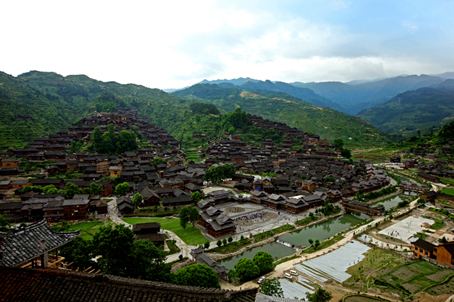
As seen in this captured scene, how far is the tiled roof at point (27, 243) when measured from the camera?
775 cm

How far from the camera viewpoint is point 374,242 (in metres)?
29.7

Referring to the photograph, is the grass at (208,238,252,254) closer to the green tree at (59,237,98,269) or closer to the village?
the village

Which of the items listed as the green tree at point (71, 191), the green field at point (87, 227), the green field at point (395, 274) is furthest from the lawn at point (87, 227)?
the green field at point (395, 274)

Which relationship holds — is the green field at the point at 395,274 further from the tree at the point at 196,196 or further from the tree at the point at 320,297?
the tree at the point at 196,196

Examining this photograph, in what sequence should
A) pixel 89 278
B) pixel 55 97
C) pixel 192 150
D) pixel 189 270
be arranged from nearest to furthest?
1. pixel 89 278
2. pixel 189 270
3. pixel 192 150
4. pixel 55 97

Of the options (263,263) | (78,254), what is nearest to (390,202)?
(263,263)

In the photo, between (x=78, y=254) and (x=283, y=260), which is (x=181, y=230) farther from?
(x=78, y=254)

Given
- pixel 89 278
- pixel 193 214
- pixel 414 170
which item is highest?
pixel 89 278

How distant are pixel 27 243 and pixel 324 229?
3447 cm

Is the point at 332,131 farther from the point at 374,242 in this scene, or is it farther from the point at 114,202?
the point at 114,202

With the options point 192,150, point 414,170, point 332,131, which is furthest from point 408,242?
point 332,131

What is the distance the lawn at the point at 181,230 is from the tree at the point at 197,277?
9692 mm

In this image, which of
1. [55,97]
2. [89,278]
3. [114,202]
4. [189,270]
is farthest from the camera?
[55,97]

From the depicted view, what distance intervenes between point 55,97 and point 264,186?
98.4 m
